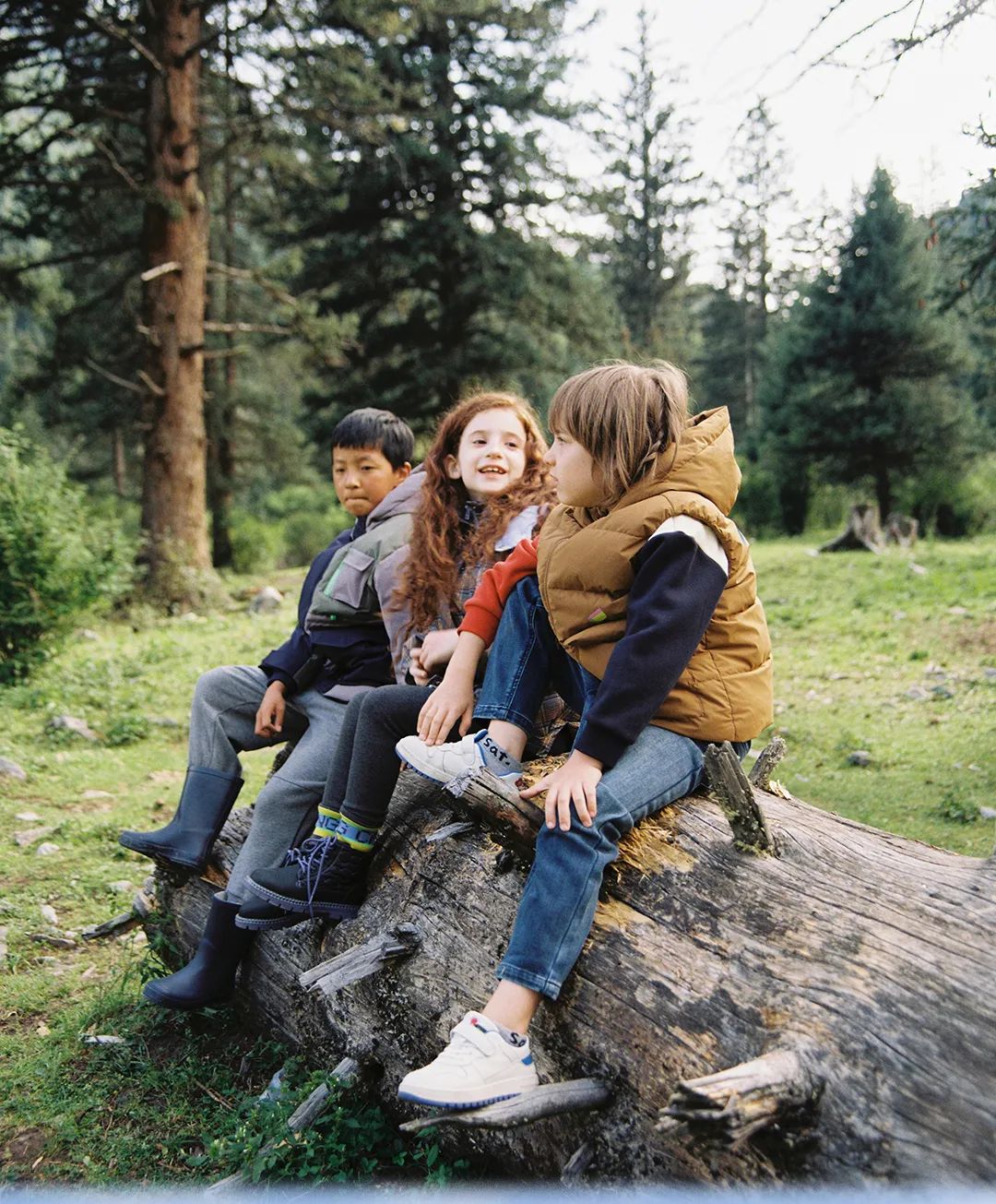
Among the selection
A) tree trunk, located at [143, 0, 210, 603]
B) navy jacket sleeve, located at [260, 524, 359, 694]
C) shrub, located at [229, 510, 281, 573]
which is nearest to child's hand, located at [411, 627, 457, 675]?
navy jacket sleeve, located at [260, 524, 359, 694]

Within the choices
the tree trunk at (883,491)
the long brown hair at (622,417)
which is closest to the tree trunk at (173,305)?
the long brown hair at (622,417)

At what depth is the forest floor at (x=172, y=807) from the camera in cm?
269

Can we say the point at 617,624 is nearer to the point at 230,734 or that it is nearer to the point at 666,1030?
the point at 666,1030

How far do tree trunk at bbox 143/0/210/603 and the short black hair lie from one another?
832 cm

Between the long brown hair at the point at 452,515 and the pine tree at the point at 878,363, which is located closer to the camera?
the long brown hair at the point at 452,515

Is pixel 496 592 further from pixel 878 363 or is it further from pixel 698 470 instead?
pixel 878 363

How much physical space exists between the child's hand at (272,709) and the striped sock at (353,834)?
823 millimetres

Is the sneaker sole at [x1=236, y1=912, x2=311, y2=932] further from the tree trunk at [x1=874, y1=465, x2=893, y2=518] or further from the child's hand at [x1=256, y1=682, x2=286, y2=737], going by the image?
the tree trunk at [x1=874, y1=465, x2=893, y2=518]

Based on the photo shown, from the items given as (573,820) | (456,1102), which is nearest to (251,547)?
(573,820)

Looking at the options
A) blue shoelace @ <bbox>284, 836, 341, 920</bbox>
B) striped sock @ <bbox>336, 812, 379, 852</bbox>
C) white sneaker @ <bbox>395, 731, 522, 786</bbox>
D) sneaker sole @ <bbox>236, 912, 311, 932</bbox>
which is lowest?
sneaker sole @ <bbox>236, 912, 311, 932</bbox>

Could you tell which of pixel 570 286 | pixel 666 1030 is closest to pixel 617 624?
pixel 666 1030

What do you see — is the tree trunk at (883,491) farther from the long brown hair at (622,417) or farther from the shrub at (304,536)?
the long brown hair at (622,417)

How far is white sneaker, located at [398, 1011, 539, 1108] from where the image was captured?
6.39 ft

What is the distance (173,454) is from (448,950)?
33.2 feet
